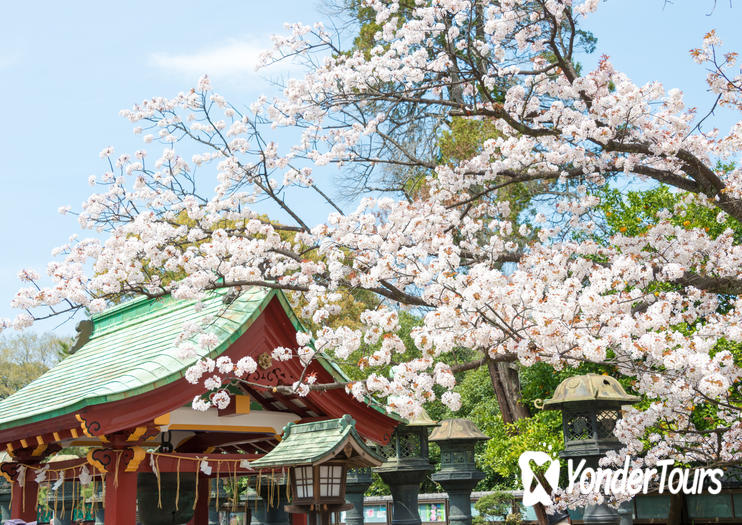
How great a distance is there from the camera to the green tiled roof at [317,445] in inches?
209

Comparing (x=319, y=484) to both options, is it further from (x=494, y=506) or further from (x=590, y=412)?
(x=494, y=506)

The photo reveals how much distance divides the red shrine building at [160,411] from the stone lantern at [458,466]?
1.91 metres

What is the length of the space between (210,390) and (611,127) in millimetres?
4320

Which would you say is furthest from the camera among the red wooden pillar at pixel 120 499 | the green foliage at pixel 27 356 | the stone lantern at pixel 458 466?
the green foliage at pixel 27 356

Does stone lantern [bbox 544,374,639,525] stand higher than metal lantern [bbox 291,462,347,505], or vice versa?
stone lantern [bbox 544,374,639,525]

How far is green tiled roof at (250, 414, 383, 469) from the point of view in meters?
5.32

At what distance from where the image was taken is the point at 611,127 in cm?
606

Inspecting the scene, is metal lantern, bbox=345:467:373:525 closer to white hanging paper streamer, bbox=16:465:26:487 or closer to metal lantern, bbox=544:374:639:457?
metal lantern, bbox=544:374:639:457

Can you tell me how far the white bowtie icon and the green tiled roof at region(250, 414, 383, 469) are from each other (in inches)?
111

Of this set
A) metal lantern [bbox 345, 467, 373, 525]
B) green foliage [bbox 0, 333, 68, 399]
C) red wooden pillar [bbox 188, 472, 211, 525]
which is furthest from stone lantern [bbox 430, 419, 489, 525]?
green foliage [bbox 0, 333, 68, 399]

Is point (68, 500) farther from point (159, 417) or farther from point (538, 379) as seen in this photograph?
point (159, 417)

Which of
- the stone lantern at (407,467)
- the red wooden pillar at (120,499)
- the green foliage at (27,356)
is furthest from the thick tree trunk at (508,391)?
the green foliage at (27,356)

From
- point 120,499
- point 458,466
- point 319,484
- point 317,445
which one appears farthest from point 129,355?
point 458,466

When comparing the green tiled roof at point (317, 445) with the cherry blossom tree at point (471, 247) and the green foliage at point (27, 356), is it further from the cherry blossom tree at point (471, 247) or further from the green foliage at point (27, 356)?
the green foliage at point (27, 356)
